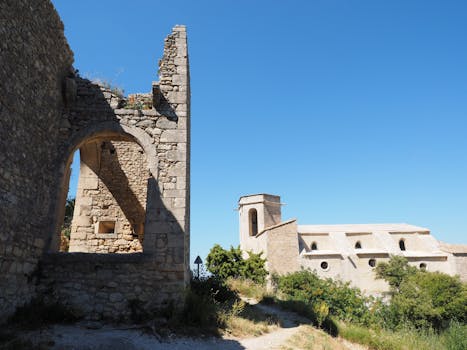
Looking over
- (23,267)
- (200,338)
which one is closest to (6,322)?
(23,267)

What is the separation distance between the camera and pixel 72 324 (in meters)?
4.87

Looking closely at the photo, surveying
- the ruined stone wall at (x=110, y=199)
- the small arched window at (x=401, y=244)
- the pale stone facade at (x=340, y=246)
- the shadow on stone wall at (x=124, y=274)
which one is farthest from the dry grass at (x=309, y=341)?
the small arched window at (x=401, y=244)

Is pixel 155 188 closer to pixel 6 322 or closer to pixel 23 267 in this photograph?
pixel 23 267

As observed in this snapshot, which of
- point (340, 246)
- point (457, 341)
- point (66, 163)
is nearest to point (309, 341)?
point (66, 163)

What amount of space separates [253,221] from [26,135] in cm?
2765

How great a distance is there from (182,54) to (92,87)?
2.21 m

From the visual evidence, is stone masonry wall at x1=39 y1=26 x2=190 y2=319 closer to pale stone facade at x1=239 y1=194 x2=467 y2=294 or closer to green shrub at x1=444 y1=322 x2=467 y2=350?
green shrub at x1=444 y1=322 x2=467 y2=350

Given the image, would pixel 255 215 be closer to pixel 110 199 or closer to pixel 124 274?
pixel 110 199

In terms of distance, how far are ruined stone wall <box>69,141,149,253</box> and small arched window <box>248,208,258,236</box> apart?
74.9ft

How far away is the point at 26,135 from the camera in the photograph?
16.8 feet

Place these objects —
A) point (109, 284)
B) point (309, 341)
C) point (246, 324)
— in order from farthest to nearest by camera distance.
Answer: point (246, 324) < point (309, 341) < point (109, 284)

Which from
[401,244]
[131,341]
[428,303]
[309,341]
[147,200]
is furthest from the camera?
[401,244]

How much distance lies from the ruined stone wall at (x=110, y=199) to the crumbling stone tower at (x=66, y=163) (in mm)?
2383

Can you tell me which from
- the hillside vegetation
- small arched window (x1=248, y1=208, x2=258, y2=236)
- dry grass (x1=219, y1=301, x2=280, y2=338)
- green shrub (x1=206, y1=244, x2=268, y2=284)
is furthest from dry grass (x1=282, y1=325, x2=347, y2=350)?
small arched window (x1=248, y1=208, x2=258, y2=236)
